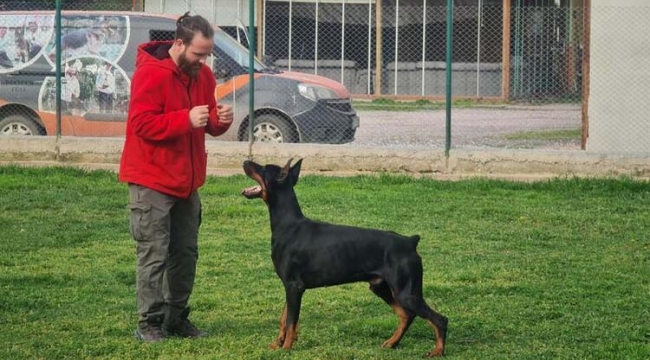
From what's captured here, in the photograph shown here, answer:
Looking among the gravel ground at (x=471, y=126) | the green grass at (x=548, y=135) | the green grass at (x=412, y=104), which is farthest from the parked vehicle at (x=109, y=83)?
the green grass at (x=548, y=135)

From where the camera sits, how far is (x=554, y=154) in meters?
15.1

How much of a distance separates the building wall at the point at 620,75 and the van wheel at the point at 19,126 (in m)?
6.64

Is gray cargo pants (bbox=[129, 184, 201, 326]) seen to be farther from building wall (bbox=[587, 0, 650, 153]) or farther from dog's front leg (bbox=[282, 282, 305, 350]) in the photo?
building wall (bbox=[587, 0, 650, 153])

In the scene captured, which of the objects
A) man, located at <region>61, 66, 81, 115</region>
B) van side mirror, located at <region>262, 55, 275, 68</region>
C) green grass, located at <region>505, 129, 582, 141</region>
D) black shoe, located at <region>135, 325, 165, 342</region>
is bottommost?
black shoe, located at <region>135, 325, 165, 342</region>

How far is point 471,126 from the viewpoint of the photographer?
645 inches

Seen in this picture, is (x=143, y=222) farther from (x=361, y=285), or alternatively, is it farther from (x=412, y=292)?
(x=361, y=285)

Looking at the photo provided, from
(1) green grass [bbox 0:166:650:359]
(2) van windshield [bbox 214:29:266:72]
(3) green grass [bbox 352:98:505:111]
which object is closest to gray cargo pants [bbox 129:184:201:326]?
(1) green grass [bbox 0:166:650:359]

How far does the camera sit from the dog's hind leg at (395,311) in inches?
285

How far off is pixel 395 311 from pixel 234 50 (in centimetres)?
900

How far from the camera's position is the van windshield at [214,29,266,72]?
15.8 meters

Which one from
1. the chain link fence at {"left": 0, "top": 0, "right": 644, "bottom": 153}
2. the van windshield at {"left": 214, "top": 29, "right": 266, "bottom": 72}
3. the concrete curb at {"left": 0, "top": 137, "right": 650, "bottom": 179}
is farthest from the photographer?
the van windshield at {"left": 214, "top": 29, "right": 266, "bottom": 72}

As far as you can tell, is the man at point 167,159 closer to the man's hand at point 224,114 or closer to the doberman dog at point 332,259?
the man's hand at point 224,114

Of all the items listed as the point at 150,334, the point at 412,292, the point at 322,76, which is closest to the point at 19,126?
the point at 322,76

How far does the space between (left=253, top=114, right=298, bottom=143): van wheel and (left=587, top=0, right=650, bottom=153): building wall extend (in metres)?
3.61
